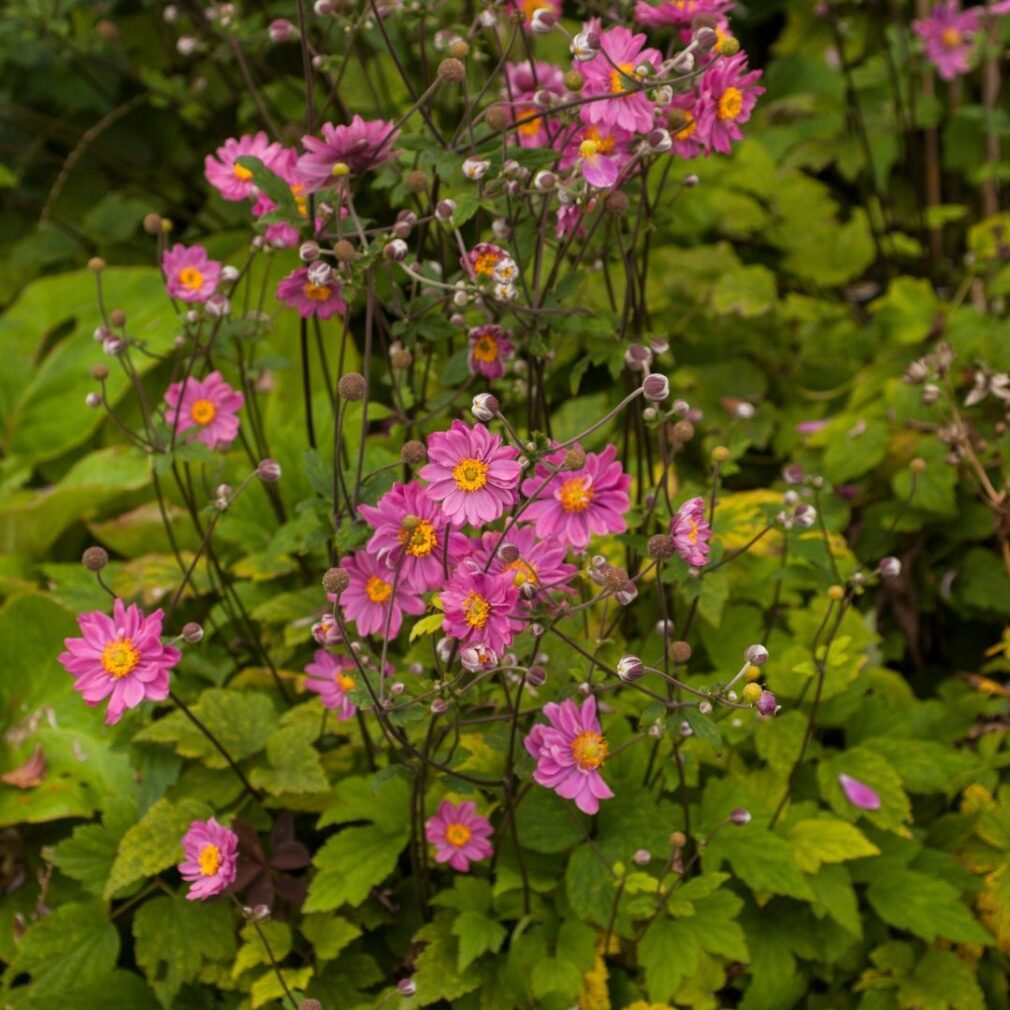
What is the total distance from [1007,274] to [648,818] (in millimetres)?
1795

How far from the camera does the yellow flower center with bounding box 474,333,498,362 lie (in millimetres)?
1865

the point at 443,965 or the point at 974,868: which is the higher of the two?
the point at 443,965

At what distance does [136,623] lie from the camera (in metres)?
1.74

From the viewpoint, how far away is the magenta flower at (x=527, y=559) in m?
1.52

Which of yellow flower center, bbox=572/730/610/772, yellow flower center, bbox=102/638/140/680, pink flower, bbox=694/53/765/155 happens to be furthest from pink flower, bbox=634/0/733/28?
yellow flower center, bbox=102/638/140/680

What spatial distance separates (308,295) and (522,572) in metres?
0.68

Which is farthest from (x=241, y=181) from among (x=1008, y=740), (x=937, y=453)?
(x=1008, y=740)

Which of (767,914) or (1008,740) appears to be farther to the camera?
(1008,740)

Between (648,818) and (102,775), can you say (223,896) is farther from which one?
(648,818)

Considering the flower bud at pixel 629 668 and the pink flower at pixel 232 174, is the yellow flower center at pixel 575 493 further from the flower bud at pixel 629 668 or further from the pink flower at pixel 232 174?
the pink flower at pixel 232 174

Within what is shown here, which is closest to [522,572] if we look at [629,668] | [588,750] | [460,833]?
[629,668]

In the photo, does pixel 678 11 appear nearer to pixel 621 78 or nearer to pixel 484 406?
pixel 621 78

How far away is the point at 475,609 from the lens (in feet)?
4.82

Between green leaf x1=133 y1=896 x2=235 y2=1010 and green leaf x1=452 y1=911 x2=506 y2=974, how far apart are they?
0.42 m
